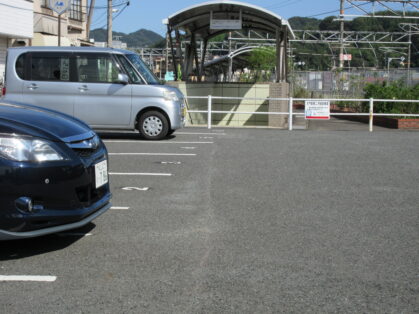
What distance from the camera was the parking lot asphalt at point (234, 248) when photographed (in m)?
3.65

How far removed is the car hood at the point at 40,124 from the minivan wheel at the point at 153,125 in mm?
7363

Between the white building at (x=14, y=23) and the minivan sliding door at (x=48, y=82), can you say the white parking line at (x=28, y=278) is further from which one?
the white building at (x=14, y=23)

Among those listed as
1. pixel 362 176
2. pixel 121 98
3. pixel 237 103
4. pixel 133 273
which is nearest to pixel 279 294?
pixel 133 273

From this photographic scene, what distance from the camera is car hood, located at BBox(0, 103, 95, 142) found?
4.35 metres

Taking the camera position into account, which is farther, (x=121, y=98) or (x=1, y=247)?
(x=121, y=98)

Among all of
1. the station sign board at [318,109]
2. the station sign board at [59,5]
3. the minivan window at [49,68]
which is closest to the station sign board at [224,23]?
the station sign board at [318,109]

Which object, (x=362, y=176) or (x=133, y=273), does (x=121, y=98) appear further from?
(x=133, y=273)

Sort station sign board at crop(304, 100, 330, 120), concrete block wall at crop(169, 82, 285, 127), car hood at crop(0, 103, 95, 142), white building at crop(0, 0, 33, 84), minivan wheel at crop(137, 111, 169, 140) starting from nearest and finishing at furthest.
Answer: car hood at crop(0, 103, 95, 142) < minivan wheel at crop(137, 111, 169, 140) < station sign board at crop(304, 100, 330, 120) < concrete block wall at crop(169, 82, 285, 127) < white building at crop(0, 0, 33, 84)

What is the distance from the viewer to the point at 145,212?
604 cm

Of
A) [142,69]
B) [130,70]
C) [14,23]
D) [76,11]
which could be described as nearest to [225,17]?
[142,69]

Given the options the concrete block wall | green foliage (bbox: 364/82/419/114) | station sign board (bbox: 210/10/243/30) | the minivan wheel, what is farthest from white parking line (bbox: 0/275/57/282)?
green foliage (bbox: 364/82/419/114)

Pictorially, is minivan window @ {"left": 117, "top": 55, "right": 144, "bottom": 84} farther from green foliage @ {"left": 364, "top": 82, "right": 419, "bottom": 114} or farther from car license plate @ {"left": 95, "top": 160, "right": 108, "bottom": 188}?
green foliage @ {"left": 364, "top": 82, "right": 419, "bottom": 114}

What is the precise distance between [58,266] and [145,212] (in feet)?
6.00

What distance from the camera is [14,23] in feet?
93.3
